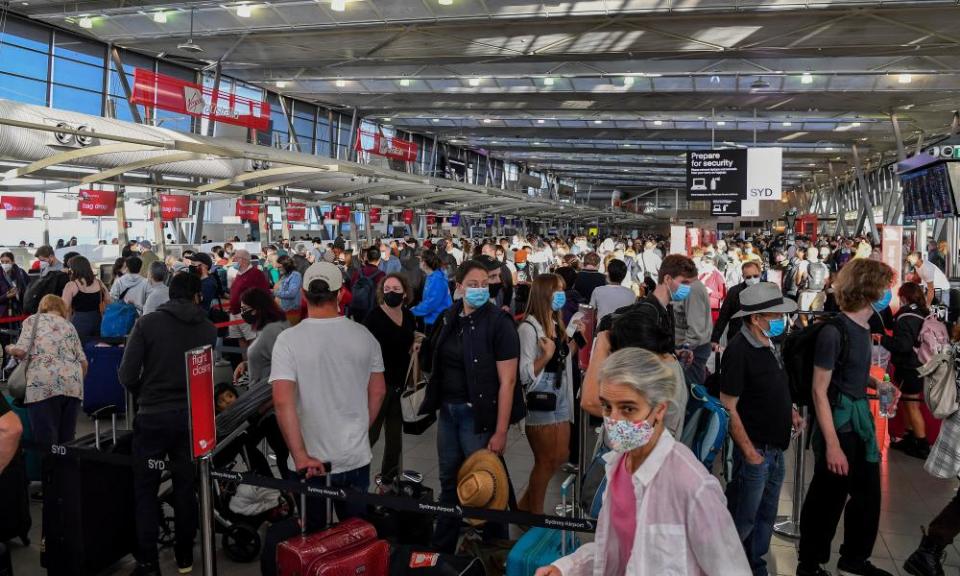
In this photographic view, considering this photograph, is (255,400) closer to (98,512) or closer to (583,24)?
(98,512)

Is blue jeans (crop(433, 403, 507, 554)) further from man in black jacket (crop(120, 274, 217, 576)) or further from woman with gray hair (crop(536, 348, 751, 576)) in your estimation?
woman with gray hair (crop(536, 348, 751, 576))

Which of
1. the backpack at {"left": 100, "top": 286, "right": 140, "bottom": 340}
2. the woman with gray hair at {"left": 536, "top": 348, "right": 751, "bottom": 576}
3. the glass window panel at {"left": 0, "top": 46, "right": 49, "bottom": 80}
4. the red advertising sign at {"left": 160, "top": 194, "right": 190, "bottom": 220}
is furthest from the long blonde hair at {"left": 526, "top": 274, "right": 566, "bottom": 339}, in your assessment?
the red advertising sign at {"left": 160, "top": 194, "right": 190, "bottom": 220}

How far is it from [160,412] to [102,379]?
2.53 m

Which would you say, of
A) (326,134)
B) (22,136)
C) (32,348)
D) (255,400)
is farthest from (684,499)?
(326,134)

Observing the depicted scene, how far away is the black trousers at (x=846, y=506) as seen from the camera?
4.41m

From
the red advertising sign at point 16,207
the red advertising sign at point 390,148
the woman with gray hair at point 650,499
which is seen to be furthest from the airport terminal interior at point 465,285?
the red advertising sign at point 390,148

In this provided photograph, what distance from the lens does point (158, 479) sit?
4.61 m

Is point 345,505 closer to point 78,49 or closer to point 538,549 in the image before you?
point 538,549

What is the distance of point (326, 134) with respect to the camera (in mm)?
29172

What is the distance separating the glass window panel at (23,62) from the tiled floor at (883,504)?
45.0 ft

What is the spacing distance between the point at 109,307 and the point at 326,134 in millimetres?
22097

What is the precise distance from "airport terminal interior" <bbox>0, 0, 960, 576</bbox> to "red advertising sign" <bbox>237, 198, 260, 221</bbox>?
0.25ft

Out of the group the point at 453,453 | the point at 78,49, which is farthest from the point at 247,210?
the point at 453,453

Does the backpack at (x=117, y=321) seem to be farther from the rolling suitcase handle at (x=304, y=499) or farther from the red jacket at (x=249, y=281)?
the rolling suitcase handle at (x=304, y=499)
